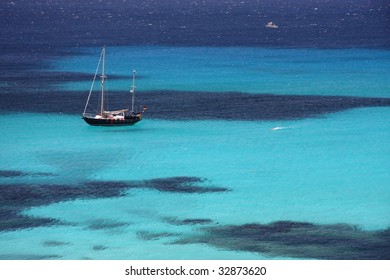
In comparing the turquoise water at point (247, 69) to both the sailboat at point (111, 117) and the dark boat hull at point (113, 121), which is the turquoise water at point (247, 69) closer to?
the sailboat at point (111, 117)

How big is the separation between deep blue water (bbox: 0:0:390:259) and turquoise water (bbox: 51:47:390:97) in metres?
0.06

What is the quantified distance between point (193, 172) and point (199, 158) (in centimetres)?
78

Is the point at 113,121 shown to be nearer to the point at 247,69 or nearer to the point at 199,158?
the point at 199,158

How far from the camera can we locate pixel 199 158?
15.5 m

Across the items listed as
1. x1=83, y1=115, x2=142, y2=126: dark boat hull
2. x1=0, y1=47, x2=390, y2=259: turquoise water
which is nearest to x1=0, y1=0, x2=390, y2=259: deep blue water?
x1=0, y1=47, x2=390, y2=259: turquoise water

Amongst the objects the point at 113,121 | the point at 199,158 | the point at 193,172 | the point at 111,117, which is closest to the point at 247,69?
the point at 111,117

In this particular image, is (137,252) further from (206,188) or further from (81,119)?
(81,119)

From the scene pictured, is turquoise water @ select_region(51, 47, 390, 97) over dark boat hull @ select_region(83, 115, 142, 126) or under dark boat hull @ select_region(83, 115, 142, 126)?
over

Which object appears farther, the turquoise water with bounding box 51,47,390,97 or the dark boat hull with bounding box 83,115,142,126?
the turquoise water with bounding box 51,47,390,97

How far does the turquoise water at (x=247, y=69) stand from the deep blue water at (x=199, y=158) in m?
0.06

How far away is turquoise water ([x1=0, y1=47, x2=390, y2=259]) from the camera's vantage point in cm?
1228

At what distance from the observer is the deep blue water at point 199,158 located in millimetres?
12211

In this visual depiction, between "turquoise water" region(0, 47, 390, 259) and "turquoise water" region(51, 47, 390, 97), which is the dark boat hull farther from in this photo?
"turquoise water" region(51, 47, 390, 97)

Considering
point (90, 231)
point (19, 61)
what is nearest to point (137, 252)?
point (90, 231)
